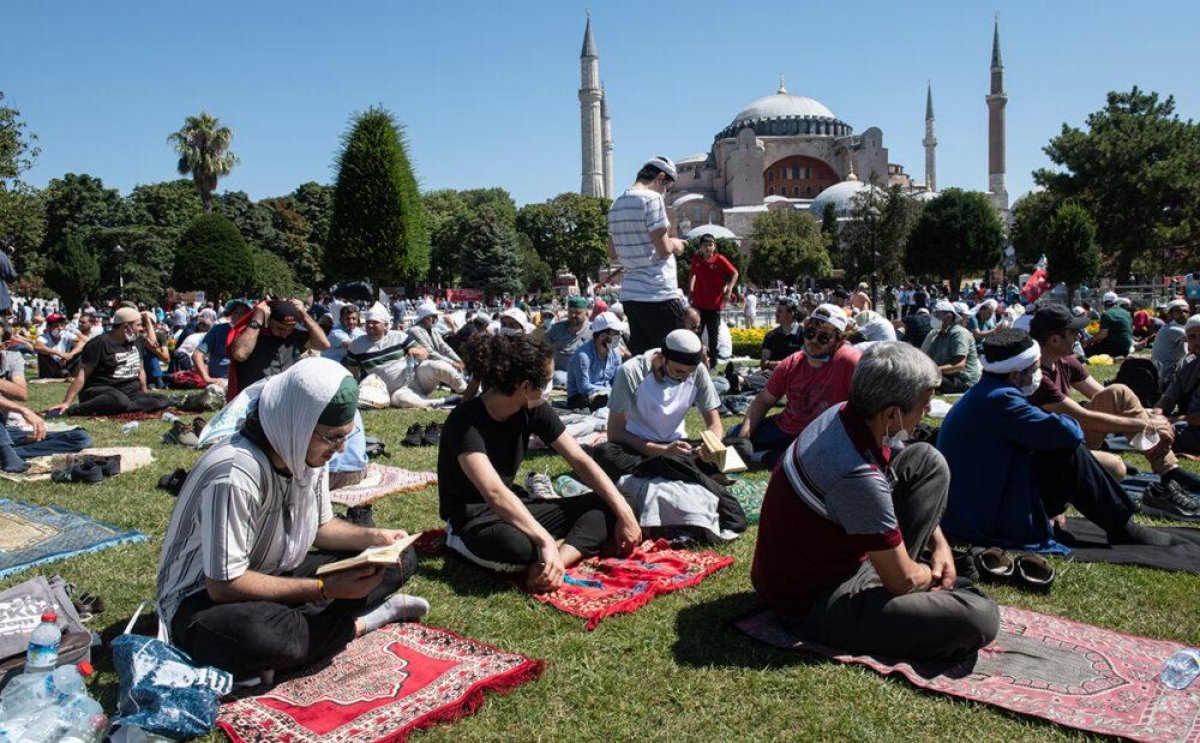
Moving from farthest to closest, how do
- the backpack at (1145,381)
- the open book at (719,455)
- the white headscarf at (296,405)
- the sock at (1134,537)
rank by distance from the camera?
the backpack at (1145,381), the open book at (719,455), the sock at (1134,537), the white headscarf at (296,405)

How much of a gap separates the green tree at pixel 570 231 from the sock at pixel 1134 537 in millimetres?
69236

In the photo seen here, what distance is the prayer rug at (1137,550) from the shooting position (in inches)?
172

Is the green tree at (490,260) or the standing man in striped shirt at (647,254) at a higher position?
the green tree at (490,260)

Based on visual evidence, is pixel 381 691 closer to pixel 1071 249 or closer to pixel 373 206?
pixel 373 206

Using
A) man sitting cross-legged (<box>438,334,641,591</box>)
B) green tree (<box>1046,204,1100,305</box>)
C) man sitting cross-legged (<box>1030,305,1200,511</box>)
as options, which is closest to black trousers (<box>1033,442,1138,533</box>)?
man sitting cross-legged (<box>1030,305,1200,511</box>)

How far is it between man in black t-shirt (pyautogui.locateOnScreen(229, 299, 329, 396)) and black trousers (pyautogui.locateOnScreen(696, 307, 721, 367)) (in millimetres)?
4953

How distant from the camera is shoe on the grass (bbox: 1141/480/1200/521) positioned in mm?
5266

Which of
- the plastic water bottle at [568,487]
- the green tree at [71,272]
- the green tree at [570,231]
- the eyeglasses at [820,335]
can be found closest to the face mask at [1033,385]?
the eyeglasses at [820,335]

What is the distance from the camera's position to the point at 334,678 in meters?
3.22

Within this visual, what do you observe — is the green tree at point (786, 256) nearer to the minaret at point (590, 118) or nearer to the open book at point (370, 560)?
the minaret at point (590, 118)

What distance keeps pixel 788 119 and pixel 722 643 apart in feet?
322

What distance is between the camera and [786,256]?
56.0 m

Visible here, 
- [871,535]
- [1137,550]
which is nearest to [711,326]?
[1137,550]

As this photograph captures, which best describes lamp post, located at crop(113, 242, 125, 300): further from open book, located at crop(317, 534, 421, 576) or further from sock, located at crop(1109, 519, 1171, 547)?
sock, located at crop(1109, 519, 1171, 547)
